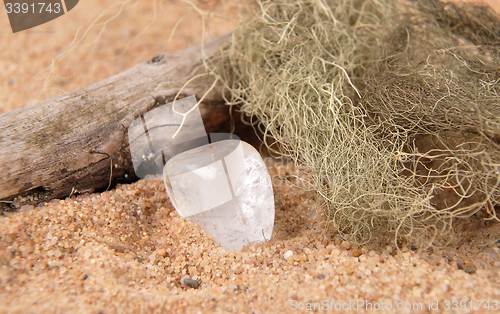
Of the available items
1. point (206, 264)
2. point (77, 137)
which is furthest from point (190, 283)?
point (77, 137)

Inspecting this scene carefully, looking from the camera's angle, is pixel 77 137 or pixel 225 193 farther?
pixel 77 137

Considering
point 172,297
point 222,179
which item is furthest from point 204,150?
point 172,297

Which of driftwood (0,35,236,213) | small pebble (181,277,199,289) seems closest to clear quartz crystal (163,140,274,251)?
small pebble (181,277,199,289)

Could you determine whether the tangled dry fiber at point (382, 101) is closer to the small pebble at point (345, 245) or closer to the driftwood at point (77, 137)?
the small pebble at point (345, 245)

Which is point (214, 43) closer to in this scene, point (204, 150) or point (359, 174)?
point (204, 150)

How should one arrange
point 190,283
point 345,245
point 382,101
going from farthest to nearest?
point 382,101
point 345,245
point 190,283

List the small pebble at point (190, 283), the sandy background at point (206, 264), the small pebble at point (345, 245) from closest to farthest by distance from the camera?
the sandy background at point (206, 264) → the small pebble at point (190, 283) → the small pebble at point (345, 245)

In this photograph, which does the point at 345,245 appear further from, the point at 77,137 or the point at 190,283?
the point at 77,137

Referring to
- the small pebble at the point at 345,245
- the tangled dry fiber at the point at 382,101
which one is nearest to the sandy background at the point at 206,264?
the small pebble at the point at 345,245
